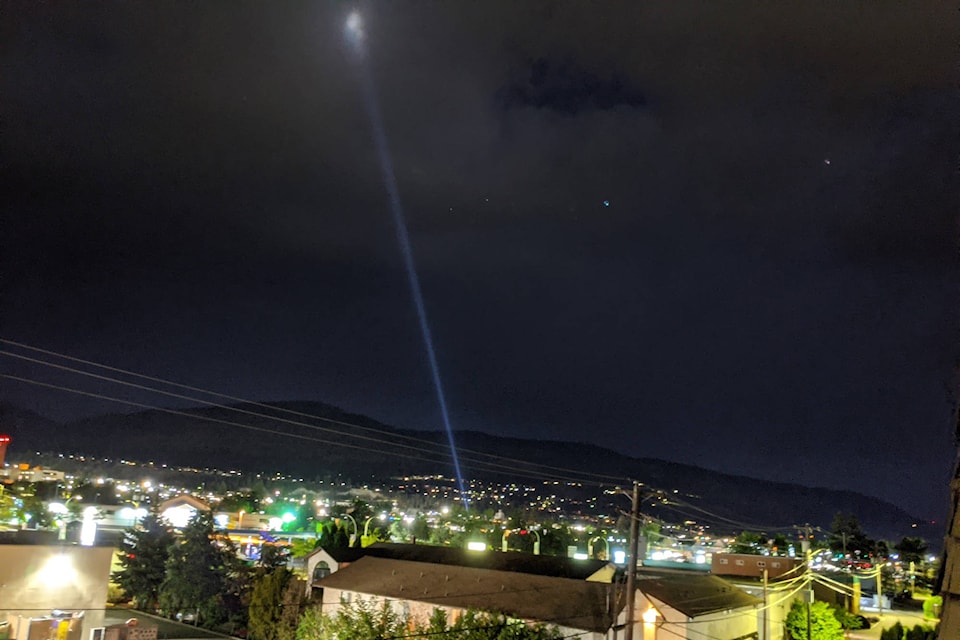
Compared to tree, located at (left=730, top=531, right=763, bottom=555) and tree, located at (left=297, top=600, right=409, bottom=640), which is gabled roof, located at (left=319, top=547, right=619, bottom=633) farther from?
tree, located at (left=730, top=531, right=763, bottom=555)

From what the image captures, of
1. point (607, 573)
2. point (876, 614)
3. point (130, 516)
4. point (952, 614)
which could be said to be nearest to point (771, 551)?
point (876, 614)

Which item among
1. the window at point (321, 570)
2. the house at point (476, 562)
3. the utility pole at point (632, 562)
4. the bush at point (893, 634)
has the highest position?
the utility pole at point (632, 562)

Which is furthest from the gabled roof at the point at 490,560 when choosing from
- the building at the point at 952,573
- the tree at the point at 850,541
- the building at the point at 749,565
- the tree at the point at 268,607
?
the tree at the point at 850,541

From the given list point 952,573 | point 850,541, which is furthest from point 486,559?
point 850,541

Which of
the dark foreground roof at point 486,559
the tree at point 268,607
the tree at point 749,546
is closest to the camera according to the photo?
the tree at point 268,607

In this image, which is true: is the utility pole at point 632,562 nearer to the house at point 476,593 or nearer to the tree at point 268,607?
the house at point 476,593

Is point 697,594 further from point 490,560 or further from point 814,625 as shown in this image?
point 490,560

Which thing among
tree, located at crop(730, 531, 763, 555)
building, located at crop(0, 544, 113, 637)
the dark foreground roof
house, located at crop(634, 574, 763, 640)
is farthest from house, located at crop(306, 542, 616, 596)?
tree, located at crop(730, 531, 763, 555)

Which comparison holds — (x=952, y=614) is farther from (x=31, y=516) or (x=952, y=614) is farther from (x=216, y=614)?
(x=31, y=516)
